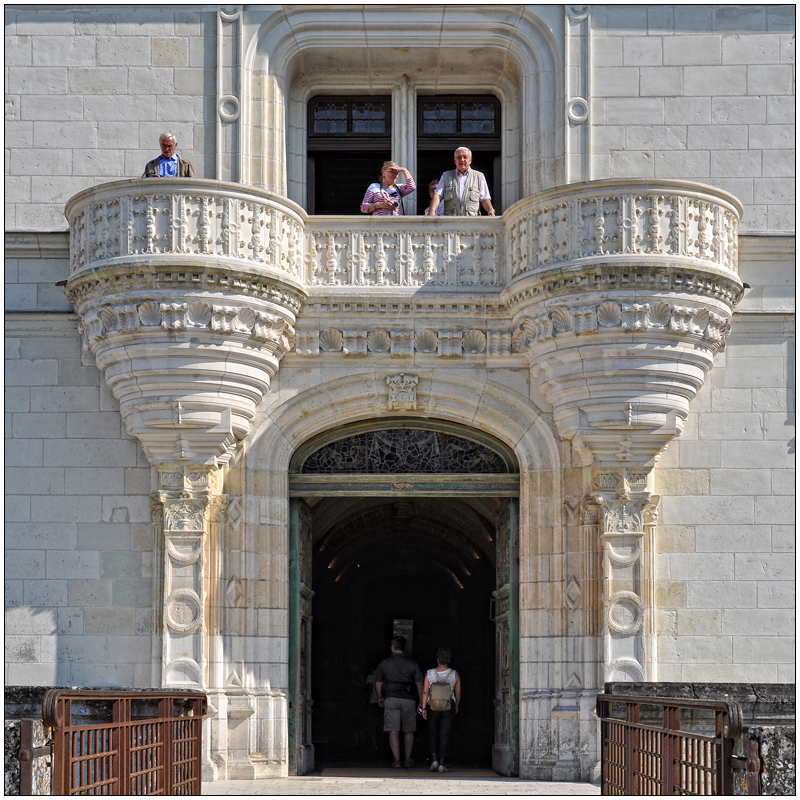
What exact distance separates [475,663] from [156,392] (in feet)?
33.1

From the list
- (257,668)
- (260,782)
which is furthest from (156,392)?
(260,782)

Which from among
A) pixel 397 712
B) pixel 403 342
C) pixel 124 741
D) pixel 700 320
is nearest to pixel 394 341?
pixel 403 342

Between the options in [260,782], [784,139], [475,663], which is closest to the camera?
[260,782]

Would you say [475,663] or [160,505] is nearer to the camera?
[160,505]

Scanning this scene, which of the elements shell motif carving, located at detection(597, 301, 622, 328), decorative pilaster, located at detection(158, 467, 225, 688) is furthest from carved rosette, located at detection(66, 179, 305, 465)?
shell motif carving, located at detection(597, 301, 622, 328)

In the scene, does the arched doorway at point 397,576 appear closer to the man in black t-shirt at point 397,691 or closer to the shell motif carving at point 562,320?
the man in black t-shirt at point 397,691

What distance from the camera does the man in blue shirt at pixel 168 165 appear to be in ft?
45.3

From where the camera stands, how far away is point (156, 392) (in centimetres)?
1349

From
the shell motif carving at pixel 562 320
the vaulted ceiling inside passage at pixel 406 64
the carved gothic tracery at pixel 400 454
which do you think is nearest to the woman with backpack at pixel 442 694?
the carved gothic tracery at pixel 400 454

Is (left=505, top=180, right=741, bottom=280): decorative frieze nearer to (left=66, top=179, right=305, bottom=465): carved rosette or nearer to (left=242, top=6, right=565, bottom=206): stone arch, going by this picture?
(left=242, top=6, right=565, bottom=206): stone arch

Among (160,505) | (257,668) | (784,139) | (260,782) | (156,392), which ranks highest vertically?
(784,139)

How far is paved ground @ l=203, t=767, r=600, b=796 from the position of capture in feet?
40.0

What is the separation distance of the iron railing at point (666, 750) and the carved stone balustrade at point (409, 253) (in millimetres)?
4777

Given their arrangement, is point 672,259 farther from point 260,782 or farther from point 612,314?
point 260,782
